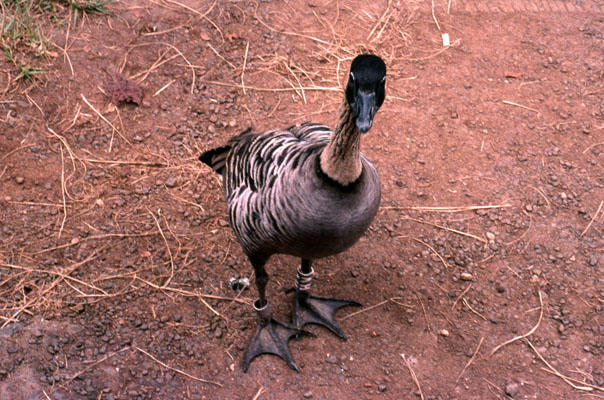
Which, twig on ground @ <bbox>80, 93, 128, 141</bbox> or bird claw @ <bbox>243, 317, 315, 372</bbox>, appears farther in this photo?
twig on ground @ <bbox>80, 93, 128, 141</bbox>

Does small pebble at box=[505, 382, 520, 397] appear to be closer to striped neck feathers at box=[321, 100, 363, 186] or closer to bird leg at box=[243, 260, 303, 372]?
bird leg at box=[243, 260, 303, 372]

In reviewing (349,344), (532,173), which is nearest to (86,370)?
(349,344)

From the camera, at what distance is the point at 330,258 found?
4.13 m

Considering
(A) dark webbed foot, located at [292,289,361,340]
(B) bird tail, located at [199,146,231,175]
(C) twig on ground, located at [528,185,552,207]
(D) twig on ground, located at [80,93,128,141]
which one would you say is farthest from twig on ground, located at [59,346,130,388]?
(C) twig on ground, located at [528,185,552,207]

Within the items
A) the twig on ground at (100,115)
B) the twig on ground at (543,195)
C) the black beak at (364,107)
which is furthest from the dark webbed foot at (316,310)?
the twig on ground at (100,115)

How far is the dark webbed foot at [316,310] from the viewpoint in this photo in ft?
12.1

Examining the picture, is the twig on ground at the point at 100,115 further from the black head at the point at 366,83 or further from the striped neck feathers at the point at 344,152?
the black head at the point at 366,83

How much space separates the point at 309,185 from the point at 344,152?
0.82 feet

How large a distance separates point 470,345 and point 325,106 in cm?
257

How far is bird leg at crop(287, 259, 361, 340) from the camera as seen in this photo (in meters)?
3.66

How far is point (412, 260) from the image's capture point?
13.5ft

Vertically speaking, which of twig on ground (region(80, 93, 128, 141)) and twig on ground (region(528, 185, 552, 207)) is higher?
twig on ground (region(80, 93, 128, 141))

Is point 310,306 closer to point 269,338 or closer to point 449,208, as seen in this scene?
point 269,338

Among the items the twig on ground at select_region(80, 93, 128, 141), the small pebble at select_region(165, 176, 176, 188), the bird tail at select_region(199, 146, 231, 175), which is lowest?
the small pebble at select_region(165, 176, 176, 188)
